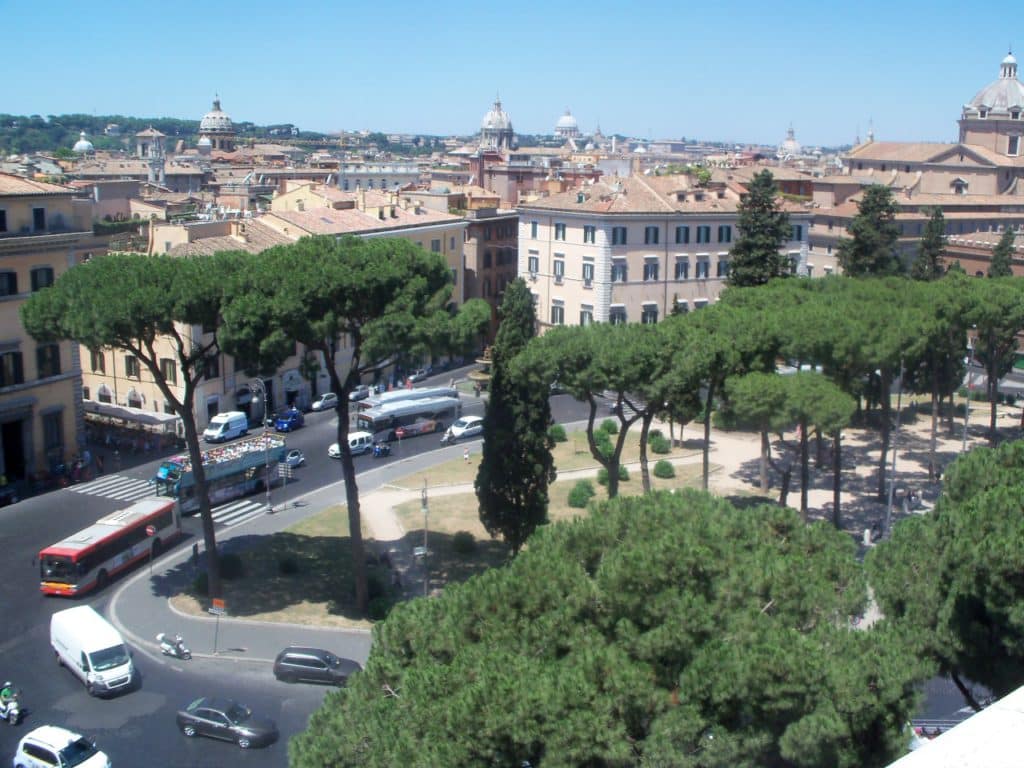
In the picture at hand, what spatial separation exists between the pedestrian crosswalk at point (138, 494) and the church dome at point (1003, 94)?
89.9 m

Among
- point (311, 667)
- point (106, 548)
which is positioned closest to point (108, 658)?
point (311, 667)

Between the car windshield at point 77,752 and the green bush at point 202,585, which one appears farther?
the green bush at point 202,585

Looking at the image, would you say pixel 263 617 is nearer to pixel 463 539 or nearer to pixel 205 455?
pixel 463 539

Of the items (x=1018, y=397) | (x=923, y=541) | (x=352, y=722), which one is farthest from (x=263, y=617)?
(x=1018, y=397)

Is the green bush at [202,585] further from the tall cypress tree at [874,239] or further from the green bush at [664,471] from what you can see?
the tall cypress tree at [874,239]

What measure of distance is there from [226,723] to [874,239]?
3720 centimetres

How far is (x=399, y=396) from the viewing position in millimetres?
44344

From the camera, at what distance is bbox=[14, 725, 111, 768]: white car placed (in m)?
17.4

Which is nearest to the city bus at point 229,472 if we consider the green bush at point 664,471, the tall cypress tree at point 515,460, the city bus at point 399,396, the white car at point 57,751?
the city bus at point 399,396

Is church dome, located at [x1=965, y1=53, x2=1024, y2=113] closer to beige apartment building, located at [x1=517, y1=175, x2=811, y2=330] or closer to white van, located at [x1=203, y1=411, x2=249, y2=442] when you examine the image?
beige apartment building, located at [x1=517, y1=175, x2=811, y2=330]

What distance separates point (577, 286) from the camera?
54312 mm

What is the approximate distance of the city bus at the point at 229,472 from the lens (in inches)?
1286

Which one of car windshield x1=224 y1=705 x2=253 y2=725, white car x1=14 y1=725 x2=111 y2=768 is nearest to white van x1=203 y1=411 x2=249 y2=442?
car windshield x1=224 y1=705 x2=253 y2=725

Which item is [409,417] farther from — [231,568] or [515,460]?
[231,568]
